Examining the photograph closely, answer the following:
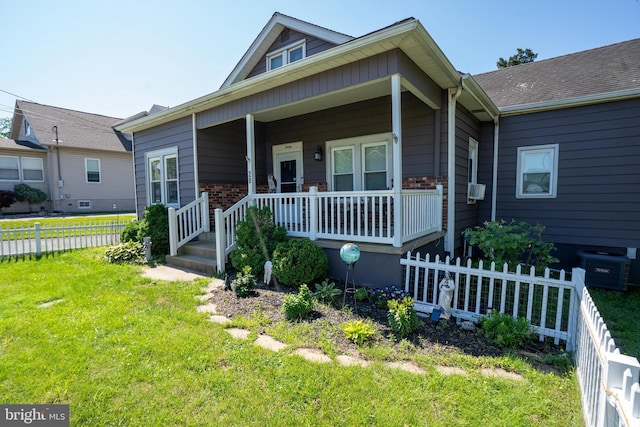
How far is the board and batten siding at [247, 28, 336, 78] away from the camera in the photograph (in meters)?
7.32

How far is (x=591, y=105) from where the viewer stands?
20.5ft

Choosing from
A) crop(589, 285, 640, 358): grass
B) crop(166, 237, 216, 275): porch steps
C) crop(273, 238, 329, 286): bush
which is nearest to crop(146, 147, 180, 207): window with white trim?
crop(166, 237, 216, 275): porch steps

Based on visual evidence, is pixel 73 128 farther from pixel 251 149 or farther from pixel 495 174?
pixel 495 174

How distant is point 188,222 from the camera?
23.9 ft

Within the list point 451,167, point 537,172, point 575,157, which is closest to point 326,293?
point 451,167

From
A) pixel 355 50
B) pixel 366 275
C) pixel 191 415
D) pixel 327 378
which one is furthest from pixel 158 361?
pixel 355 50

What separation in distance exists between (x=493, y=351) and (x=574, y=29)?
10.9 m

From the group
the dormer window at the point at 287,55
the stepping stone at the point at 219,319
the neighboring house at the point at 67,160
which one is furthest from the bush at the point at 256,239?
the neighboring house at the point at 67,160

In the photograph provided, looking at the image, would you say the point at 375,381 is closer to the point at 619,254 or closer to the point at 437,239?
the point at 437,239

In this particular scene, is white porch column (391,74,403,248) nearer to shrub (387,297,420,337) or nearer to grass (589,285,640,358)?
shrub (387,297,420,337)

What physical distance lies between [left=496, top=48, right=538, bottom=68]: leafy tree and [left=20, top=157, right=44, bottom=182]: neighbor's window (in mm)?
30496

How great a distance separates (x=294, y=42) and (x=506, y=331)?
300 inches

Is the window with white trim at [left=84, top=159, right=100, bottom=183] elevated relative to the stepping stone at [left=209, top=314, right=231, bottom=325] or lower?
elevated

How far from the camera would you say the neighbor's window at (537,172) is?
668 cm
